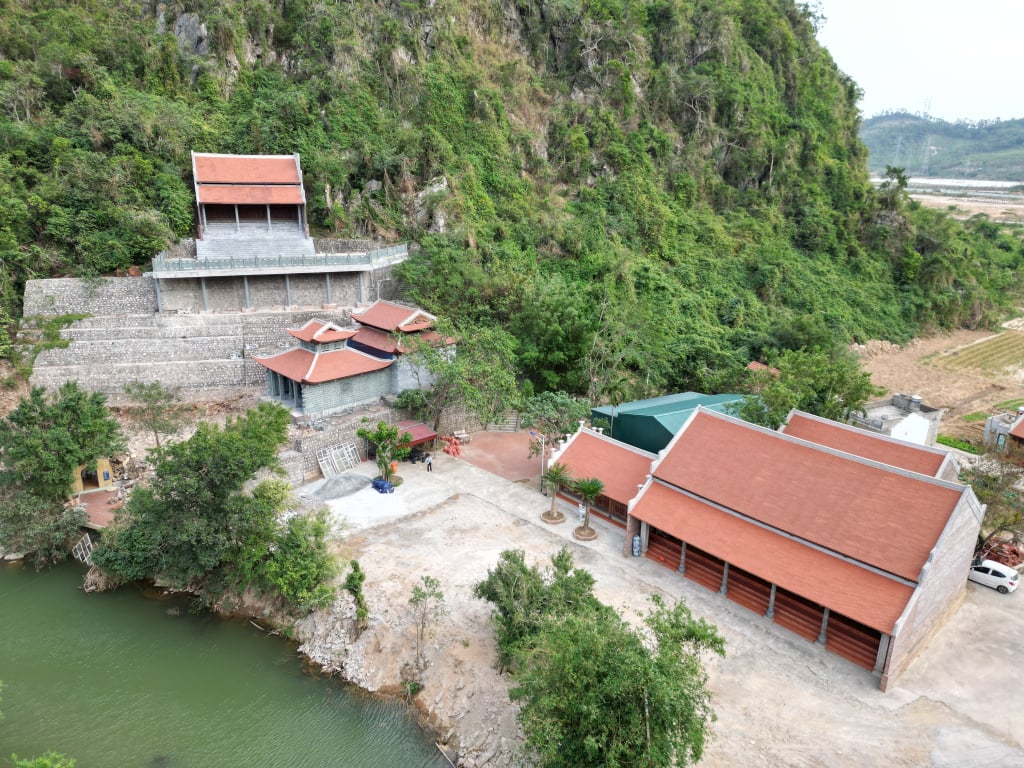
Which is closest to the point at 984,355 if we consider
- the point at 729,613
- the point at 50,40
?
the point at 729,613

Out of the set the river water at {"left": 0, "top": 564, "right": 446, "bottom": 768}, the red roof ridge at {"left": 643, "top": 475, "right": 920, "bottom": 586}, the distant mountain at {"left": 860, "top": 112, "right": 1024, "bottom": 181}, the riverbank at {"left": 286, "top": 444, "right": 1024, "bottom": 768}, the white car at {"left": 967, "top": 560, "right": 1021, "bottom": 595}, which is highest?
the distant mountain at {"left": 860, "top": 112, "right": 1024, "bottom": 181}

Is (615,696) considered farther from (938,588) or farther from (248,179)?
(248,179)

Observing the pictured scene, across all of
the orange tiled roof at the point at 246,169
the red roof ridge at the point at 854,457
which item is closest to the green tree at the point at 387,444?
the red roof ridge at the point at 854,457

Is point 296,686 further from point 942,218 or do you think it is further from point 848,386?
point 942,218

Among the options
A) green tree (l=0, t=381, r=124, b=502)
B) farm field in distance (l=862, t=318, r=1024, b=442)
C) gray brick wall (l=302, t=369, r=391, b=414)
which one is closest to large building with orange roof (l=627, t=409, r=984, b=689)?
gray brick wall (l=302, t=369, r=391, b=414)

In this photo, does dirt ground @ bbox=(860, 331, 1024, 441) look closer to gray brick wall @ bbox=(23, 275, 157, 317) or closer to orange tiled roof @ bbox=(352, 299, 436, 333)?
orange tiled roof @ bbox=(352, 299, 436, 333)

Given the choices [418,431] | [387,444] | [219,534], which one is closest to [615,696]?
[219,534]
